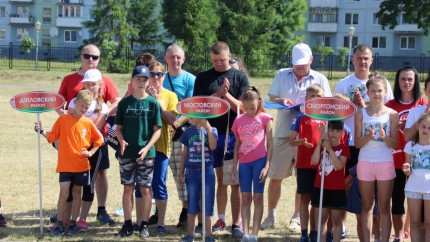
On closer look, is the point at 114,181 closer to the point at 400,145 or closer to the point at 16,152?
the point at 16,152

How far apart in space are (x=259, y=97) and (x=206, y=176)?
103 centimetres

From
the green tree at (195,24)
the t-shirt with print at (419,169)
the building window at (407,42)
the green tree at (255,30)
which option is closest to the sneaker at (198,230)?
the t-shirt with print at (419,169)

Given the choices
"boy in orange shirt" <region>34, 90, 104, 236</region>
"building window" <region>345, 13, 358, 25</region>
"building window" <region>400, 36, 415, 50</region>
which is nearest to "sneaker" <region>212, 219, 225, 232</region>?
"boy in orange shirt" <region>34, 90, 104, 236</region>

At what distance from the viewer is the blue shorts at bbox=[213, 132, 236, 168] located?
23.7ft

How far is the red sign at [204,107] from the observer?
649 cm

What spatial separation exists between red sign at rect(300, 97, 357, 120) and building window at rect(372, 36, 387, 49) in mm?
62585

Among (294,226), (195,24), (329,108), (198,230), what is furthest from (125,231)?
(195,24)

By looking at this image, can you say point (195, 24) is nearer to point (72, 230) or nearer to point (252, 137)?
point (72, 230)

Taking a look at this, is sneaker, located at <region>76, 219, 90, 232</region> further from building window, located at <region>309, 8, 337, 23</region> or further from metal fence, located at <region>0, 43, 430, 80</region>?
building window, located at <region>309, 8, 337, 23</region>

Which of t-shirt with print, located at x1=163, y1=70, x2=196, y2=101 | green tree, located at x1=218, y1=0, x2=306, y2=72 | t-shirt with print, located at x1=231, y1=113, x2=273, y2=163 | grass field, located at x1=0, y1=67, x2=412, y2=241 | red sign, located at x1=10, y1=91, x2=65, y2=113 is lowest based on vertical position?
grass field, located at x1=0, y1=67, x2=412, y2=241

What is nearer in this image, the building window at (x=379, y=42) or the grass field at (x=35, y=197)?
the grass field at (x=35, y=197)

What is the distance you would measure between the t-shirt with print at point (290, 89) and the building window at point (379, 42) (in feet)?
201

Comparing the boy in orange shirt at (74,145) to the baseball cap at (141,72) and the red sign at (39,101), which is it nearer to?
the red sign at (39,101)

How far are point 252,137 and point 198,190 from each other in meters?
0.83
